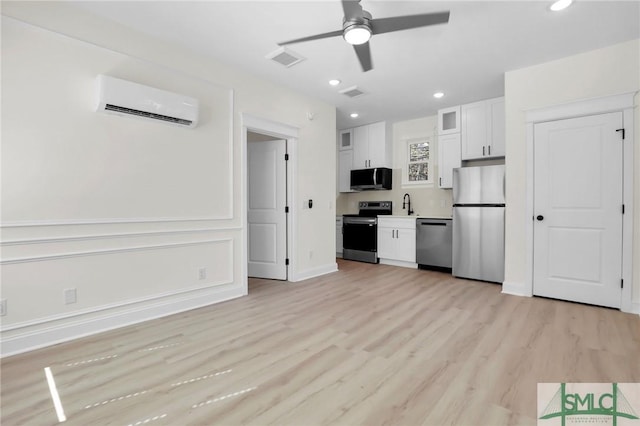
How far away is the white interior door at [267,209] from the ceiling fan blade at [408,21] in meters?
2.25

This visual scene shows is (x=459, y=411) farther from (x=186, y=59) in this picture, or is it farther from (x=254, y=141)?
(x=254, y=141)

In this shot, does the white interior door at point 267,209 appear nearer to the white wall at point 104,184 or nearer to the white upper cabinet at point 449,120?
the white wall at point 104,184

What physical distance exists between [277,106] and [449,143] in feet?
9.25

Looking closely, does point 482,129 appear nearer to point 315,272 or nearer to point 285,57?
point 285,57

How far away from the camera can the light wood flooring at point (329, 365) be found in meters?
1.57

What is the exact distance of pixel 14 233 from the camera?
2211 mm

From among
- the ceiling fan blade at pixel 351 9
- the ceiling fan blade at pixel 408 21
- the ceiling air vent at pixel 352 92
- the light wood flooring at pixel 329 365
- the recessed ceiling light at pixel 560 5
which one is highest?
the ceiling air vent at pixel 352 92

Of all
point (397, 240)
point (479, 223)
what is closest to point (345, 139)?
point (397, 240)

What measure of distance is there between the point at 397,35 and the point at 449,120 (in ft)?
8.47

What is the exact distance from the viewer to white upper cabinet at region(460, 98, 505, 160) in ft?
14.7

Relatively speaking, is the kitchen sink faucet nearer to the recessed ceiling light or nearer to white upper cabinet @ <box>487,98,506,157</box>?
white upper cabinet @ <box>487,98,506,157</box>

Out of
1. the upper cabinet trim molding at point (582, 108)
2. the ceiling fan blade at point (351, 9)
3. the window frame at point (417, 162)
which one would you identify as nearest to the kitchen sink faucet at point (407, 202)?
the window frame at point (417, 162)

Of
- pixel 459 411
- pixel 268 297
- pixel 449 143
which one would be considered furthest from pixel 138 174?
pixel 449 143

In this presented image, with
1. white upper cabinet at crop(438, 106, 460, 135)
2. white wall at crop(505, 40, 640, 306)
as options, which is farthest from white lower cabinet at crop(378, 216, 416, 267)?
white wall at crop(505, 40, 640, 306)
